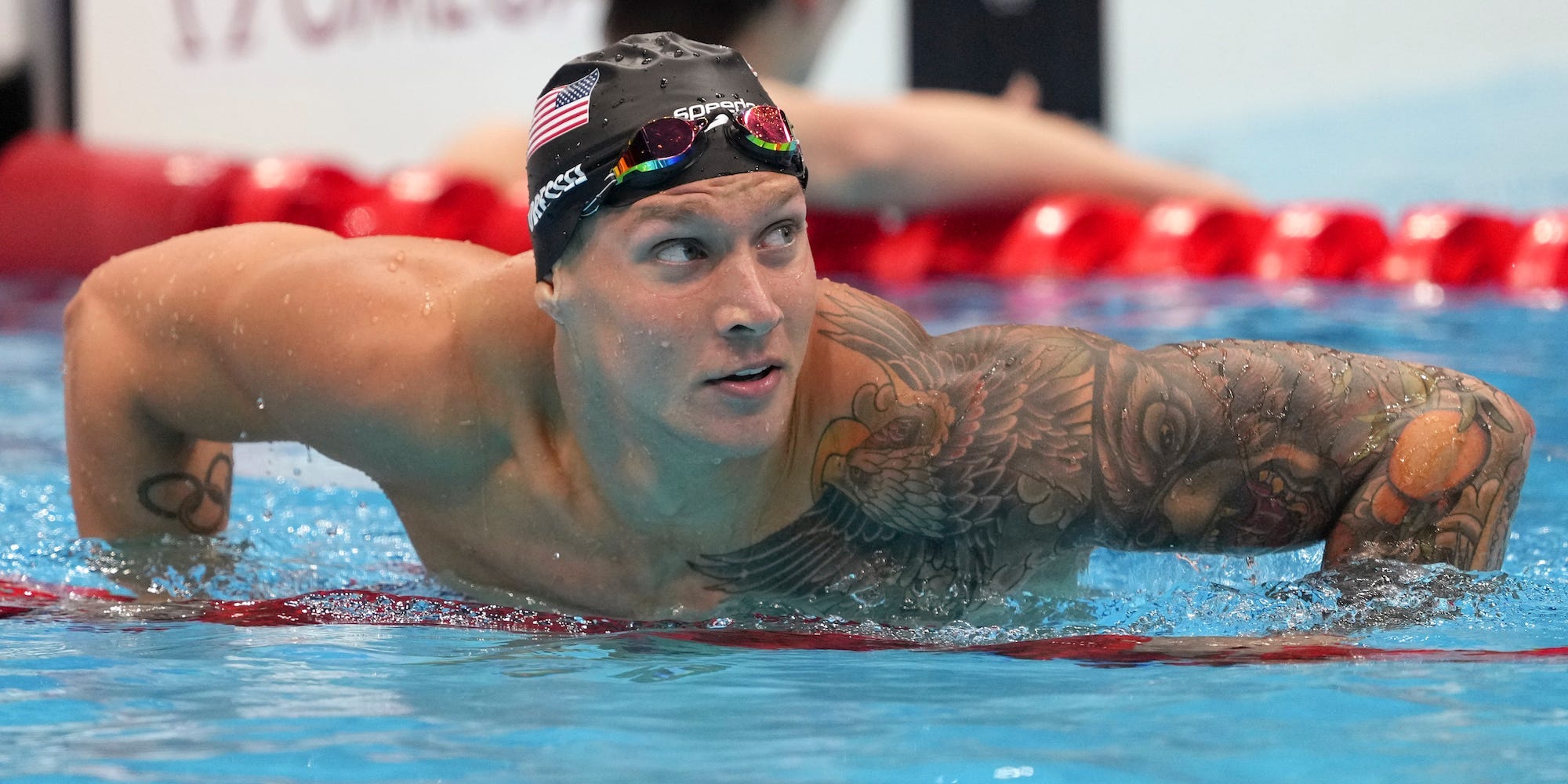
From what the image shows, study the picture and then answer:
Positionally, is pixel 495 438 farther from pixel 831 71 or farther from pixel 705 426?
pixel 831 71

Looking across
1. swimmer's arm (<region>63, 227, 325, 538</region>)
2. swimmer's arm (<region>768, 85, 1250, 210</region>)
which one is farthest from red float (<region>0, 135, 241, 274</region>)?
swimmer's arm (<region>63, 227, 325, 538</region>)

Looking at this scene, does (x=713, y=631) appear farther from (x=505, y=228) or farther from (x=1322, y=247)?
(x=505, y=228)

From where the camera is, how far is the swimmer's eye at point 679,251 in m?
2.21

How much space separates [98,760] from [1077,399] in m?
1.32

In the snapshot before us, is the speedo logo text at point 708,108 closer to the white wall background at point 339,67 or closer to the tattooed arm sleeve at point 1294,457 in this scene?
the tattooed arm sleeve at point 1294,457

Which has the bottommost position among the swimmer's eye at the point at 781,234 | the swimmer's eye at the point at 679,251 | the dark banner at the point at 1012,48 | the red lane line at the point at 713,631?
the red lane line at the point at 713,631

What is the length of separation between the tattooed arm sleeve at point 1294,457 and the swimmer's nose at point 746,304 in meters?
0.51

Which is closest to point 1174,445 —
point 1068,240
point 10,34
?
point 1068,240

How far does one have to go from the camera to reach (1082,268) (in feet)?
23.1

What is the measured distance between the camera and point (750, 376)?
223 centimetres

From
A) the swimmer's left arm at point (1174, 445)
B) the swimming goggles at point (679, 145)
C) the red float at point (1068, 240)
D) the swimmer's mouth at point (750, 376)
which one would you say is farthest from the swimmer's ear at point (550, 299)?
the red float at point (1068, 240)

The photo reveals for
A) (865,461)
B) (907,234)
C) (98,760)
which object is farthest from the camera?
(907,234)

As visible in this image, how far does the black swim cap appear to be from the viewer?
7.31ft

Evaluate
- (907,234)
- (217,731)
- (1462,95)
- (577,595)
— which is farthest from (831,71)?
(217,731)
